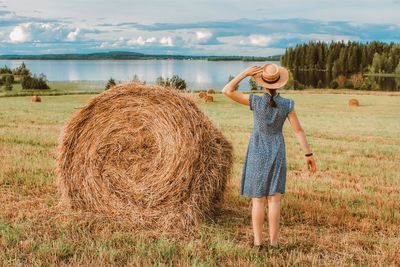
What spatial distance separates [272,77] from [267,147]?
68 centimetres

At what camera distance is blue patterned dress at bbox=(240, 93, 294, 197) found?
529cm

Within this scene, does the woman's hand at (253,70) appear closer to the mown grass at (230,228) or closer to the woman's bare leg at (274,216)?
the woman's bare leg at (274,216)

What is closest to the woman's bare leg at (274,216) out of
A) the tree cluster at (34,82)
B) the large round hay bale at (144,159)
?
the large round hay bale at (144,159)

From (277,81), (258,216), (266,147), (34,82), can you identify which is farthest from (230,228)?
→ (34,82)

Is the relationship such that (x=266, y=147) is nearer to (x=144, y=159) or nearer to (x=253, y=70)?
(x=253, y=70)

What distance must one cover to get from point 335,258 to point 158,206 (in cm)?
207

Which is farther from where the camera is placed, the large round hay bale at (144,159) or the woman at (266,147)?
the large round hay bale at (144,159)

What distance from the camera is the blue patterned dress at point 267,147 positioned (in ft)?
17.4

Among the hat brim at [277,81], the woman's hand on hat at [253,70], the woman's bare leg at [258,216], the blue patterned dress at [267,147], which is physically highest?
the woman's hand on hat at [253,70]

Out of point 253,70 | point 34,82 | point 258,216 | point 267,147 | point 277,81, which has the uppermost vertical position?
point 253,70

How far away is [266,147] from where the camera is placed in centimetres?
534

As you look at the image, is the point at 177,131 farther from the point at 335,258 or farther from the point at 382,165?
the point at 382,165

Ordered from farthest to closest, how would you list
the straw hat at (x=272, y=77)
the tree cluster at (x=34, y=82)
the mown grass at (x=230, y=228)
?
the tree cluster at (x=34, y=82) < the straw hat at (x=272, y=77) < the mown grass at (x=230, y=228)

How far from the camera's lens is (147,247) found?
5250 millimetres
